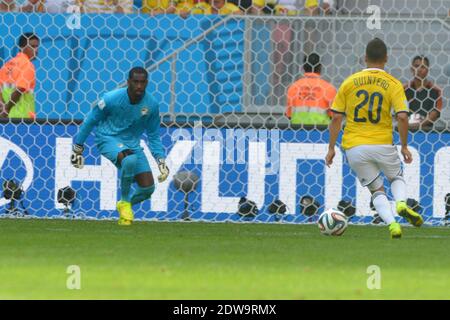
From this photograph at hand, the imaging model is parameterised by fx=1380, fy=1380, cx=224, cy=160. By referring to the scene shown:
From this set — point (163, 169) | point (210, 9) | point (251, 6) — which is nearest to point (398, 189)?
point (163, 169)

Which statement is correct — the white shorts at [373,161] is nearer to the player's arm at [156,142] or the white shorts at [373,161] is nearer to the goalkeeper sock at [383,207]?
the goalkeeper sock at [383,207]

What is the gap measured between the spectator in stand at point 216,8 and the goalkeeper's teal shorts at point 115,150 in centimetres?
401

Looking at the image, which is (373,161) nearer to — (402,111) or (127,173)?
(402,111)

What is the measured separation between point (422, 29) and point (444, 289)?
808 centimetres

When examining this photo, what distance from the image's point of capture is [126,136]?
13875 millimetres

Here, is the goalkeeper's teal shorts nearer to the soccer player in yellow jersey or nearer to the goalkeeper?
the goalkeeper

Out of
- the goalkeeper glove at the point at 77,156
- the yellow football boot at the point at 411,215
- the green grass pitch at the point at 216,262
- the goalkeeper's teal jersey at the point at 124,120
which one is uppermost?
the goalkeeper's teal jersey at the point at 124,120

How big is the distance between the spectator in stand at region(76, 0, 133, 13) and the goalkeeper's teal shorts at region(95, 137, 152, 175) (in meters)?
3.62

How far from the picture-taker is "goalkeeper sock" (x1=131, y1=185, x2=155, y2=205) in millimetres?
13781

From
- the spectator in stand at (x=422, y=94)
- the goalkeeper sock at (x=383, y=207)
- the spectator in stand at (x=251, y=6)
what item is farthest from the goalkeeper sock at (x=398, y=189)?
the spectator in stand at (x=251, y=6)

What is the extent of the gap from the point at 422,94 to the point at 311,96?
49.5 inches

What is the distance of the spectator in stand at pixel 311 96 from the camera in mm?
15625

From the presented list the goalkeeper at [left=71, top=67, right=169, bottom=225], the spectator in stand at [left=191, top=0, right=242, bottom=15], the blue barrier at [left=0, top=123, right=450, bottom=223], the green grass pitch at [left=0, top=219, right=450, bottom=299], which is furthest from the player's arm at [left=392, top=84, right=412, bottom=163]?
the spectator in stand at [left=191, top=0, right=242, bottom=15]

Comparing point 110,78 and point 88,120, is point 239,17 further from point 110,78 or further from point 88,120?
point 88,120
